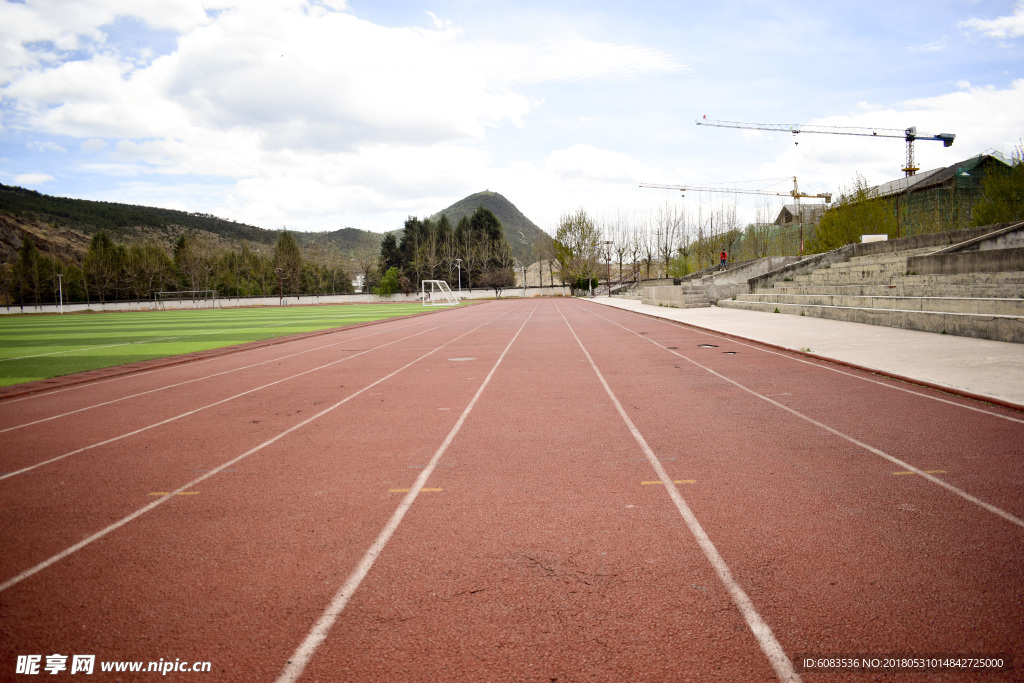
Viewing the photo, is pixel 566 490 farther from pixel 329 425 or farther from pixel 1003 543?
pixel 329 425

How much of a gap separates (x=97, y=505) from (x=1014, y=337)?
14614 millimetres

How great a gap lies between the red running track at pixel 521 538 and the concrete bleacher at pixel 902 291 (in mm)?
6863

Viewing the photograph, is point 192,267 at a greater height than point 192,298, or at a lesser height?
greater

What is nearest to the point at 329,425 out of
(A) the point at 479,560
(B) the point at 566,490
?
(B) the point at 566,490

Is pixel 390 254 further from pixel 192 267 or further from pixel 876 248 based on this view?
pixel 876 248

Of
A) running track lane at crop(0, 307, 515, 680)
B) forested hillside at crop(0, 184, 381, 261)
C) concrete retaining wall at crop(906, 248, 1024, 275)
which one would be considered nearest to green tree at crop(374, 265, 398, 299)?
forested hillside at crop(0, 184, 381, 261)

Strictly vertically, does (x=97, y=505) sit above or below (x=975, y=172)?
below

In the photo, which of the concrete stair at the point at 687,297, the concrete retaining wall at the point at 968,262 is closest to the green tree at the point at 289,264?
the concrete stair at the point at 687,297

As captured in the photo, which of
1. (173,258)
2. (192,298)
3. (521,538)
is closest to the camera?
(521,538)

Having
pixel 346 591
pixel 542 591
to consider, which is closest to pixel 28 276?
pixel 346 591

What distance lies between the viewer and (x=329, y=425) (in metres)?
6.67

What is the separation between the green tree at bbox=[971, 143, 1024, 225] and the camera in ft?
79.7

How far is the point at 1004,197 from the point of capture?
986 inches

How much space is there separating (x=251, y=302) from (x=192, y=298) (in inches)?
329
